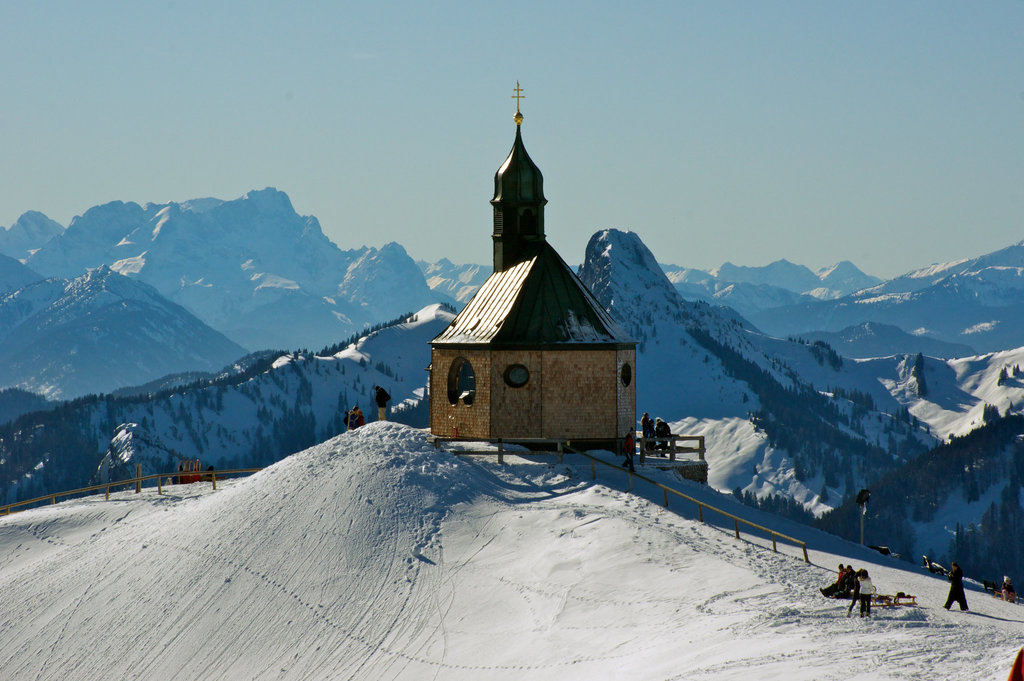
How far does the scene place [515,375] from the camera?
54.7 meters

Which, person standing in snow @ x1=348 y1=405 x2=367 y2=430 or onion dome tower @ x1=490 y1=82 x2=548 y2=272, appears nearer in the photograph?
person standing in snow @ x1=348 y1=405 x2=367 y2=430

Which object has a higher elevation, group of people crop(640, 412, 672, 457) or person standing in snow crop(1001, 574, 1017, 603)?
group of people crop(640, 412, 672, 457)

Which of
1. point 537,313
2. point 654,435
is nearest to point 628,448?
point 654,435

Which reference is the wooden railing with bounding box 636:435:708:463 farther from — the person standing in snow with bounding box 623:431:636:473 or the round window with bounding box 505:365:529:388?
the round window with bounding box 505:365:529:388

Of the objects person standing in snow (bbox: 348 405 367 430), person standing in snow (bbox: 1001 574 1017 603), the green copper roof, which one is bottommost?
person standing in snow (bbox: 1001 574 1017 603)

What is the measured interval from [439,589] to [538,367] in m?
14.8

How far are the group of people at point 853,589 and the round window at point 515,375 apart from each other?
19798 millimetres

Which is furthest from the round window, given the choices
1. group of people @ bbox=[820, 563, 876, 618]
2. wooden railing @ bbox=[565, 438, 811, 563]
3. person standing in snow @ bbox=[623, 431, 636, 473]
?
group of people @ bbox=[820, 563, 876, 618]

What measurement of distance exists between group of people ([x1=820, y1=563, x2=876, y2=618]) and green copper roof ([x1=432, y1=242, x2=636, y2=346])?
66.3ft

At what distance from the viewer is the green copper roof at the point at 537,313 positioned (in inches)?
2167

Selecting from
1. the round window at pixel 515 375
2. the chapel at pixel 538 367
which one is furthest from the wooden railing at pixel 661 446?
the round window at pixel 515 375

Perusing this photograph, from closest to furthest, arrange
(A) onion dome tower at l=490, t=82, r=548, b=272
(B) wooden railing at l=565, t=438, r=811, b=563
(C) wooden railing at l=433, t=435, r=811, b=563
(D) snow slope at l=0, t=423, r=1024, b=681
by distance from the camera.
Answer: (D) snow slope at l=0, t=423, r=1024, b=681 → (B) wooden railing at l=565, t=438, r=811, b=563 → (C) wooden railing at l=433, t=435, r=811, b=563 → (A) onion dome tower at l=490, t=82, r=548, b=272

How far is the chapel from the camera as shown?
5453 centimetres

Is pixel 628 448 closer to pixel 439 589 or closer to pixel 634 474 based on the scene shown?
pixel 634 474
